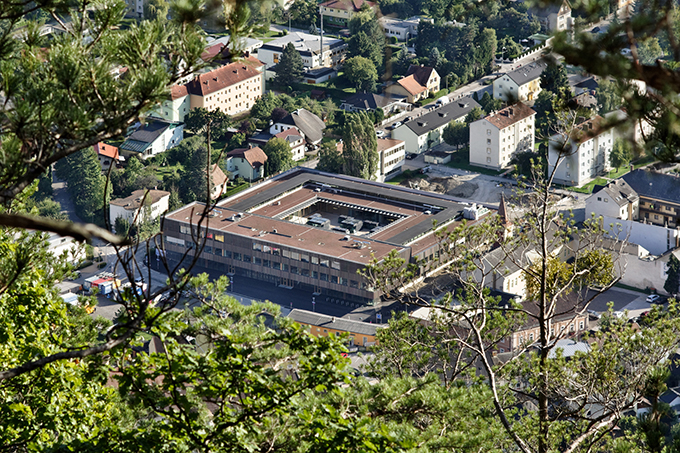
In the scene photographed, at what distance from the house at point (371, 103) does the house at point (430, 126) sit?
3159mm

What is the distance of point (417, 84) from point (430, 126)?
6.63 m

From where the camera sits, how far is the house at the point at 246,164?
1624 inches

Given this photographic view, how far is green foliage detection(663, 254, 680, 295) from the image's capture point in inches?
1202

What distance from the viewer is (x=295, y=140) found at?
43.9m

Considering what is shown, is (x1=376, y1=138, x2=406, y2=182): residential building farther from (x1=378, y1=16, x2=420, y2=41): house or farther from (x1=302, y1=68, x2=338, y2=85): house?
(x1=378, y1=16, x2=420, y2=41): house

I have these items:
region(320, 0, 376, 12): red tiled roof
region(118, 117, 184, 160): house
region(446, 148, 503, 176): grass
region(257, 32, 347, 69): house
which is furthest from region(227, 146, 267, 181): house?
region(320, 0, 376, 12): red tiled roof

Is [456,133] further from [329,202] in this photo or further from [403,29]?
[403,29]

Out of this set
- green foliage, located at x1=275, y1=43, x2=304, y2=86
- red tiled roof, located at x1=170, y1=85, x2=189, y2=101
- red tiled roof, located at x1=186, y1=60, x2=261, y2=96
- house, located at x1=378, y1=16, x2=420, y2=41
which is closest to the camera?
red tiled roof, located at x1=170, y1=85, x2=189, y2=101

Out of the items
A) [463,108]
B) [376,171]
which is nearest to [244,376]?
[376,171]

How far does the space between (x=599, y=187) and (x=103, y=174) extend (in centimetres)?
2214

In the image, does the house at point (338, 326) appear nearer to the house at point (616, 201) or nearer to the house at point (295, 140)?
the house at point (616, 201)

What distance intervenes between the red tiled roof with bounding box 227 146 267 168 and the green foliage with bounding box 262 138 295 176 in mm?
275

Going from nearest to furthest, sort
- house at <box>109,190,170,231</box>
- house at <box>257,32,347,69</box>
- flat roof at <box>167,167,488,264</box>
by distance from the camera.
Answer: flat roof at <box>167,167,488,264</box> → house at <box>109,190,170,231</box> → house at <box>257,32,347,69</box>

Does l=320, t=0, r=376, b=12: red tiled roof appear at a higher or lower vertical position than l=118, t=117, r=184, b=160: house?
higher
